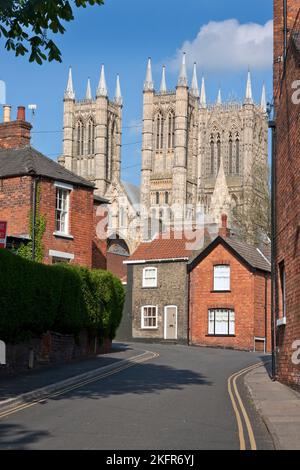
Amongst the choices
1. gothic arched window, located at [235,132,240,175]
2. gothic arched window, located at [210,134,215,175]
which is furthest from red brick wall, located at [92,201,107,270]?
gothic arched window, located at [210,134,215,175]

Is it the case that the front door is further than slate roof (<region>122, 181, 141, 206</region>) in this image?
No

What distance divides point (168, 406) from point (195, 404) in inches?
31.5

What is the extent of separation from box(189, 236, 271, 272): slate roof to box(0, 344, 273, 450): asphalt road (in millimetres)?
26371

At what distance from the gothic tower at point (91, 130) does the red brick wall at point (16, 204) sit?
113 metres

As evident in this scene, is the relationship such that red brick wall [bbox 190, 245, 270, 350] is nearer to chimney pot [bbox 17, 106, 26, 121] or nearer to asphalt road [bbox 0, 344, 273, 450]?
chimney pot [bbox 17, 106, 26, 121]

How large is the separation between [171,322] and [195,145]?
328 ft

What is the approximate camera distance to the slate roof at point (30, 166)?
34.6 metres

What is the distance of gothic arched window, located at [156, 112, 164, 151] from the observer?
488 ft

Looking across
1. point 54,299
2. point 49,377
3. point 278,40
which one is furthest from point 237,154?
point 49,377

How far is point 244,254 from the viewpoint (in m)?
50.5

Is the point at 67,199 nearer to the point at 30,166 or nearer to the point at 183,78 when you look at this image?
the point at 30,166

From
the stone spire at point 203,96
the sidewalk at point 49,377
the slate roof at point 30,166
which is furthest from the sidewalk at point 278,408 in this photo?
the stone spire at point 203,96

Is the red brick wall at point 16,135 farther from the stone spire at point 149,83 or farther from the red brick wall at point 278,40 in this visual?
the stone spire at point 149,83
